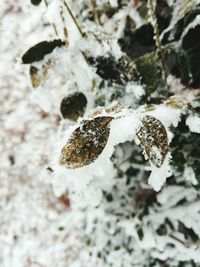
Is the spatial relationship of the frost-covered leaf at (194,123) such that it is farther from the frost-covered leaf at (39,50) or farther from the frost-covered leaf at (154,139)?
the frost-covered leaf at (39,50)

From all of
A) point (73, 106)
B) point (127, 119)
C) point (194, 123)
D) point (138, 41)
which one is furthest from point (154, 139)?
point (138, 41)

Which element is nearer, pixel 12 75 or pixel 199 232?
pixel 199 232

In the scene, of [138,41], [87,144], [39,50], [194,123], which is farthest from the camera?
[138,41]

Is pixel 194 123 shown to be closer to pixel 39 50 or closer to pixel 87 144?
pixel 87 144

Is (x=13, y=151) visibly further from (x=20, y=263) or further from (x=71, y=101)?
(x=71, y=101)

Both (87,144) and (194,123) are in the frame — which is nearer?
(87,144)

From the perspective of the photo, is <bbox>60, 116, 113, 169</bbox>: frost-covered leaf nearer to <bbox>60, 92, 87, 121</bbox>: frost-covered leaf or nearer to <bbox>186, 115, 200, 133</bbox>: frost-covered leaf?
<bbox>186, 115, 200, 133</bbox>: frost-covered leaf

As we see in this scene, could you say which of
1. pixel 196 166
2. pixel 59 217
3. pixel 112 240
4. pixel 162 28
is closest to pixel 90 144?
pixel 196 166

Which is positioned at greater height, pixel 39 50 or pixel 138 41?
pixel 39 50
